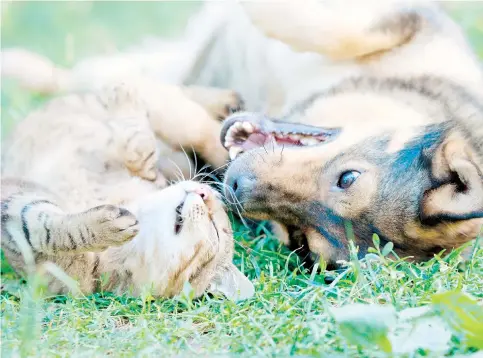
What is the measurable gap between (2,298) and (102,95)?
1650mm

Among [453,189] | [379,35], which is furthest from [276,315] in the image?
[379,35]

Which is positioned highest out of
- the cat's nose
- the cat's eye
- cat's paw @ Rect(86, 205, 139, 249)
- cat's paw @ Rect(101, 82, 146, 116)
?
cat's paw @ Rect(101, 82, 146, 116)

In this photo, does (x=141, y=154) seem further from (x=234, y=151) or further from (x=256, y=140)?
(x=256, y=140)

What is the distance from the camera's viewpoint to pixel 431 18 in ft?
15.1

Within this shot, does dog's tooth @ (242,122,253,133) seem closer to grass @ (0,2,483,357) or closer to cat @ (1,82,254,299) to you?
cat @ (1,82,254,299)

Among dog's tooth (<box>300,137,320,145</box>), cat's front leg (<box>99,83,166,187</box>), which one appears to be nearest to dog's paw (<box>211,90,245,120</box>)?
cat's front leg (<box>99,83,166,187</box>)

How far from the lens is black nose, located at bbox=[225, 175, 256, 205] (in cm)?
379

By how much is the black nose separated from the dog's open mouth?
0.87 feet

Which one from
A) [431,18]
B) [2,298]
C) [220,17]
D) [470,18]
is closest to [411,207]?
[431,18]

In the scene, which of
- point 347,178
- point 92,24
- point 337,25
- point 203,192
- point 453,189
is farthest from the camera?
point 92,24

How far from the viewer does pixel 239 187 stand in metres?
3.82

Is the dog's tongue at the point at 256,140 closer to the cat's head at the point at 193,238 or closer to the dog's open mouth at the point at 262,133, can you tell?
the dog's open mouth at the point at 262,133

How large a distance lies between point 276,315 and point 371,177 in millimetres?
841

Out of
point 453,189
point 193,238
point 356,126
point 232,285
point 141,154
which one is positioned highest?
point 356,126
